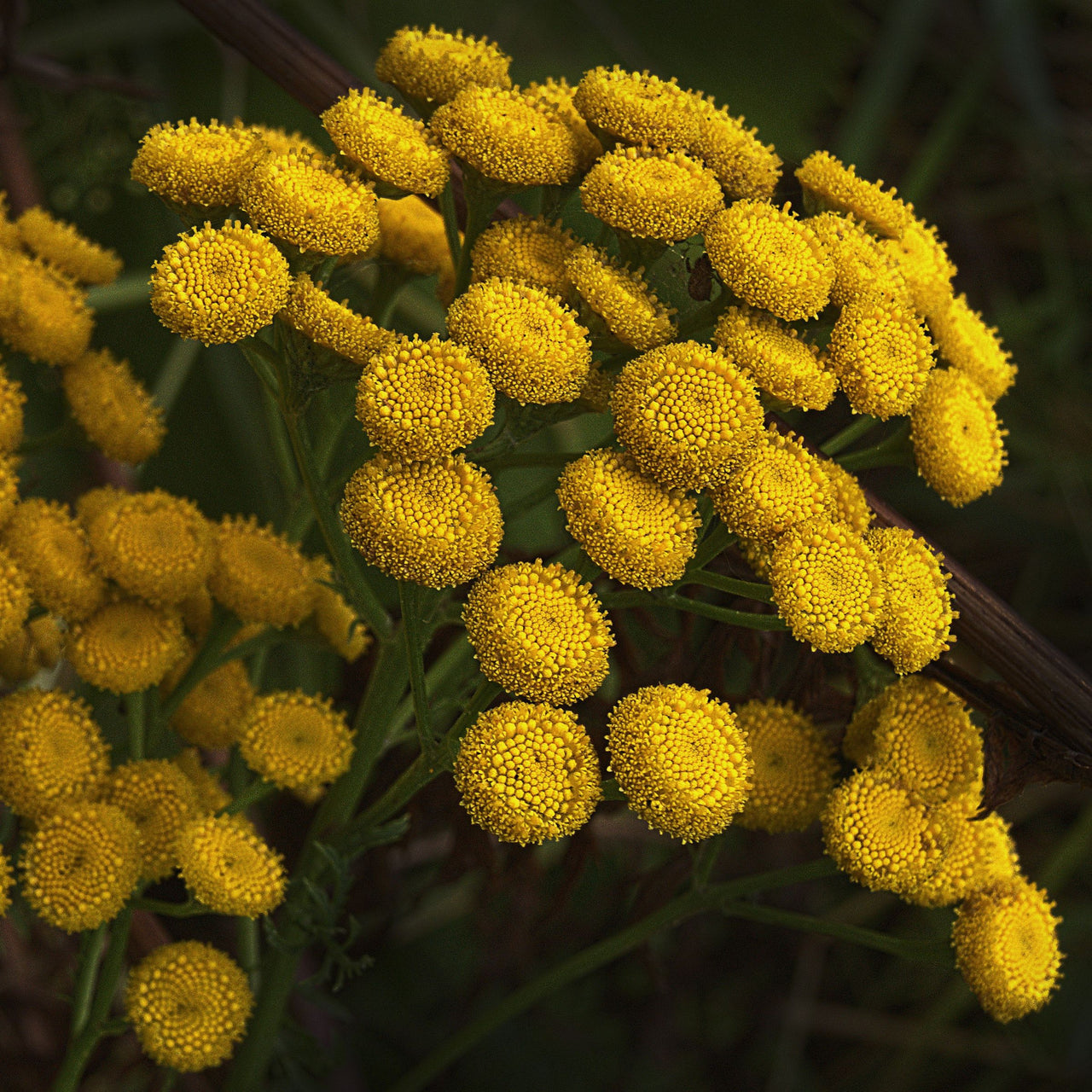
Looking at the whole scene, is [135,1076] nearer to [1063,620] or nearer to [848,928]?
[848,928]

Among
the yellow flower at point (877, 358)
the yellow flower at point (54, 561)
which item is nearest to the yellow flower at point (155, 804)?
the yellow flower at point (54, 561)

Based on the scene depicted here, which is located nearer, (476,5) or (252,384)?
(252,384)

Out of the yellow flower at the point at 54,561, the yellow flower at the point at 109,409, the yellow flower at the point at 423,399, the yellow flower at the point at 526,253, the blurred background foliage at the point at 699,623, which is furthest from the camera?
the blurred background foliage at the point at 699,623

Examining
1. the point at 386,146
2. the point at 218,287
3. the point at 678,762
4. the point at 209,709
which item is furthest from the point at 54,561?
the point at 678,762

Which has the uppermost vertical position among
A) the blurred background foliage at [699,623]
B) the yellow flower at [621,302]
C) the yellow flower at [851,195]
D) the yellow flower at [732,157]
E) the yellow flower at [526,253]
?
the yellow flower at [851,195]

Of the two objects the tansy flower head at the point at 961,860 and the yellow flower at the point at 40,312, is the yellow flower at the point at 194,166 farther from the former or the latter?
the tansy flower head at the point at 961,860

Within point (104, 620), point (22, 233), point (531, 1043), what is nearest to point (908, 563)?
point (104, 620)
